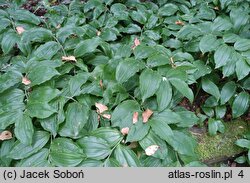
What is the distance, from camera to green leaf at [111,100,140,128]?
2.35 metres

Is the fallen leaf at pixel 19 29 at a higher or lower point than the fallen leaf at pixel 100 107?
higher

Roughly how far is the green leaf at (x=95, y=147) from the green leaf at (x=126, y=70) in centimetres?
50

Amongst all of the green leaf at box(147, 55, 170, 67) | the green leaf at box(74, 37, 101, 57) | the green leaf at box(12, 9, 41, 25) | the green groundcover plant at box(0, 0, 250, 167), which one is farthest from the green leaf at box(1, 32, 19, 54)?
the green leaf at box(147, 55, 170, 67)

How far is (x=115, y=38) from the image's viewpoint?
122 inches

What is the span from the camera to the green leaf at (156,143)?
226 centimetres

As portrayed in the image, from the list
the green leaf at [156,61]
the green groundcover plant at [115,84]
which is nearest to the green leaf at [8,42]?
the green groundcover plant at [115,84]

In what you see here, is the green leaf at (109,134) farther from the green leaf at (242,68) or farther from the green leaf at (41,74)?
the green leaf at (242,68)

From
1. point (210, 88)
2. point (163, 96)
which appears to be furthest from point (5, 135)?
point (210, 88)

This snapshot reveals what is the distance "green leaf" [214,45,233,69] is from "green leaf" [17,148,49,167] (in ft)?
5.11

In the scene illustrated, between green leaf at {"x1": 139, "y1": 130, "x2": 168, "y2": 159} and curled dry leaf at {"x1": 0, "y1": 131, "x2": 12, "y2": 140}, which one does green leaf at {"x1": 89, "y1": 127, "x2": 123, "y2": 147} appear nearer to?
green leaf at {"x1": 139, "y1": 130, "x2": 168, "y2": 159}

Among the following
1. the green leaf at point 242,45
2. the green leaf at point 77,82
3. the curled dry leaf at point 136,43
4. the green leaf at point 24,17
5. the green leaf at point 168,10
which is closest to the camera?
the green leaf at point 77,82

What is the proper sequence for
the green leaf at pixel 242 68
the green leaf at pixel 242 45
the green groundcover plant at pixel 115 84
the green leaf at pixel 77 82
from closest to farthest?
the green groundcover plant at pixel 115 84 → the green leaf at pixel 77 82 → the green leaf at pixel 242 68 → the green leaf at pixel 242 45

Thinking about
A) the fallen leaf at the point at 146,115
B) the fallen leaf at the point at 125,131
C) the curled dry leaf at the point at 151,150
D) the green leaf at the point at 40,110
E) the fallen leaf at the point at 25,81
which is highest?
the fallen leaf at the point at 25,81
